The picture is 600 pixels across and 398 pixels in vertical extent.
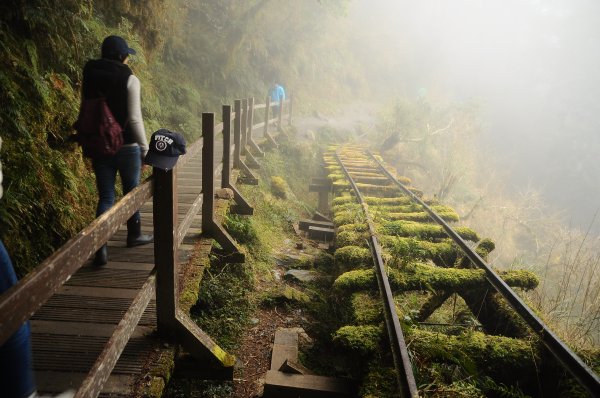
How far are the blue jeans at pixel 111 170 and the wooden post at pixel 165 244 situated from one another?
3.85 ft

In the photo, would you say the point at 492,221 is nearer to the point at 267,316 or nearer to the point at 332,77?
the point at 332,77

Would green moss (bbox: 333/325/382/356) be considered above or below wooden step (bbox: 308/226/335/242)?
above

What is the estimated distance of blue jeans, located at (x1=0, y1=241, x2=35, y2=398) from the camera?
157cm

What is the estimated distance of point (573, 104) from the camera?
40.1 m

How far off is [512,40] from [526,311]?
57.0 metres

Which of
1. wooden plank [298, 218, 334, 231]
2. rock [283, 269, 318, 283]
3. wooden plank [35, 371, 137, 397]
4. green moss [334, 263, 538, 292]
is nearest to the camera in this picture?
wooden plank [35, 371, 137, 397]

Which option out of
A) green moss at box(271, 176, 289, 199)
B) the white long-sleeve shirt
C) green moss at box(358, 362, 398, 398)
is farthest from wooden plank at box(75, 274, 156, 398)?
green moss at box(271, 176, 289, 199)

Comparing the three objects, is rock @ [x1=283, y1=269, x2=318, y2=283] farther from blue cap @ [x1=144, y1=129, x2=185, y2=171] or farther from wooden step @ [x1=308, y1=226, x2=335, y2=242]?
blue cap @ [x1=144, y1=129, x2=185, y2=171]

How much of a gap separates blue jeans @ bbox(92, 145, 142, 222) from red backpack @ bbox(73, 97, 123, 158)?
0.18 meters

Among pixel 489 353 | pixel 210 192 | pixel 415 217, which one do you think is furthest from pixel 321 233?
pixel 489 353

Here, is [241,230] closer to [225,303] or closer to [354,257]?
[225,303]

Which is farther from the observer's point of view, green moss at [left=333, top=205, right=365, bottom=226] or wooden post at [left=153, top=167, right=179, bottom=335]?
green moss at [left=333, top=205, right=365, bottom=226]

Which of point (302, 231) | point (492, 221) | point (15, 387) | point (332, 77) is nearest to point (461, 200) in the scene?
point (492, 221)

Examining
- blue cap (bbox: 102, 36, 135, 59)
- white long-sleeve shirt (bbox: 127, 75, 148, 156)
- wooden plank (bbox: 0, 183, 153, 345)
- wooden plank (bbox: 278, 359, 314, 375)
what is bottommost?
wooden plank (bbox: 278, 359, 314, 375)
